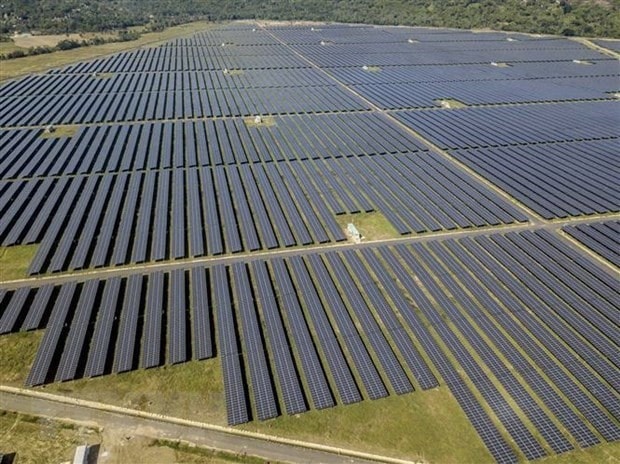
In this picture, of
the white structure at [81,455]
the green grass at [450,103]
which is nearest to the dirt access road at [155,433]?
the white structure at [81,455]

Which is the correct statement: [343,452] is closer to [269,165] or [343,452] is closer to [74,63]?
[269,165]

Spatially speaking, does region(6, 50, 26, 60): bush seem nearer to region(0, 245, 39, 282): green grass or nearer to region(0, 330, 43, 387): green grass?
region(0, 245, 39, 282): green grass

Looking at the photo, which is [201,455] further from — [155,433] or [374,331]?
[374,331]

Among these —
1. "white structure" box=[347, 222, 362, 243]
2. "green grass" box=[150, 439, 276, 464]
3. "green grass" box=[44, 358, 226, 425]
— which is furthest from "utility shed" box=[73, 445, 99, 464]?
"white structure" box=[347, 222, 362, 243]

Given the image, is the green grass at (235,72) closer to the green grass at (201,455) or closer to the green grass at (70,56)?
the green grass at (70,56)

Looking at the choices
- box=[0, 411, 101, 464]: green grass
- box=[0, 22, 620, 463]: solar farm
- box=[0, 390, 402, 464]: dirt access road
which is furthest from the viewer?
box=[0, 22, 620, 463]: solar farm
